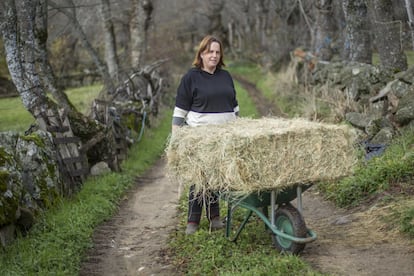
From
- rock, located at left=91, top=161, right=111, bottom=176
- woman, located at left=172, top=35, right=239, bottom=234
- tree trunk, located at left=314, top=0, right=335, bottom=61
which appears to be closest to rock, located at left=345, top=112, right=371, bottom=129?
woman, located at left=172, top=35, right=239, bottom=234

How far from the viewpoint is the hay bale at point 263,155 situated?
4.31 meters

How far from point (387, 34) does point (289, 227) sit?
6279mm

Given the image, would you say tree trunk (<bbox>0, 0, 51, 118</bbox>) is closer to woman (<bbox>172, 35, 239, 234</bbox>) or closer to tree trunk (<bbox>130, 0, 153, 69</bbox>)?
woman (<bbox>172, 35, 239, 234</bbox>)

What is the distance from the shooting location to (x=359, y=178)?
6.55 meters

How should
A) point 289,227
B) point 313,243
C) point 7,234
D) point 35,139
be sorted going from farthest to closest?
point 35,139
point 7,234
point 313,243
point 289,227

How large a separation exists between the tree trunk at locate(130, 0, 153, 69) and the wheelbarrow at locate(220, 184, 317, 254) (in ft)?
42.3

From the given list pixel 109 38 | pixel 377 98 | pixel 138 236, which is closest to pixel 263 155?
pixel 138 236

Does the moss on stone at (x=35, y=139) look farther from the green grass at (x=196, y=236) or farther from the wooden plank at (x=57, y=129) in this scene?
the green grass at (x=196, y=236)

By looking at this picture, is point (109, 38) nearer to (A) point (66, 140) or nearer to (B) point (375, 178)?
(A) point (66, 140)

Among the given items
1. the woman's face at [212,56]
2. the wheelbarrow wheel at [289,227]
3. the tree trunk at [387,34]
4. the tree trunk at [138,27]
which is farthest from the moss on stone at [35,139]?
the tree trunk at [138,27]

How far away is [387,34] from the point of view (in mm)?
9648

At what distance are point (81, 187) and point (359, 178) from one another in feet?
13.0

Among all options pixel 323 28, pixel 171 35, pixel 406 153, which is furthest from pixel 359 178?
pixel 171 35

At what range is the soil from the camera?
14.6ft
